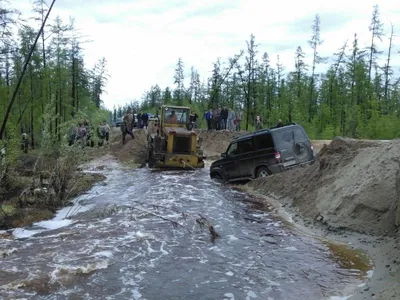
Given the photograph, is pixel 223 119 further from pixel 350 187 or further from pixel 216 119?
pixel 350 187

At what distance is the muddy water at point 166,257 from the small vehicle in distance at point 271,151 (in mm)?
2208

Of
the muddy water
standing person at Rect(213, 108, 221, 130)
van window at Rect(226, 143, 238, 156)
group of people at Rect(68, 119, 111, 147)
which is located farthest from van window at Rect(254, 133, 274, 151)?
standing person at Rect(213, 108, 221, 130)

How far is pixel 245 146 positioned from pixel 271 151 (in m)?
1.41

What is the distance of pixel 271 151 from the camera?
48.5 ft

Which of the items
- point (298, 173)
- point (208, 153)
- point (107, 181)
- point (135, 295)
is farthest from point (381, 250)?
point (208, 153)

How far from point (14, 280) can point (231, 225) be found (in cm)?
541

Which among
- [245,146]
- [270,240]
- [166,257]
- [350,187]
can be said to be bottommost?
[166,257]

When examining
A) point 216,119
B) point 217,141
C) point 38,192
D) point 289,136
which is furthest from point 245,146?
point 216,119

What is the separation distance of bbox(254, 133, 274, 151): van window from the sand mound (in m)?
1.35

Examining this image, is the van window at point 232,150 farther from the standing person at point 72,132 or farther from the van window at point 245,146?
the standing person at point 72,132

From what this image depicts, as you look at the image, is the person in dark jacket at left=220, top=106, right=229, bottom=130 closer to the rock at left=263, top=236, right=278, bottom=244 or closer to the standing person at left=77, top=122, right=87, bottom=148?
the standing person at left=77, top=122, right=87, bottom=148

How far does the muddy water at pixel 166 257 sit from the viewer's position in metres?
6.72

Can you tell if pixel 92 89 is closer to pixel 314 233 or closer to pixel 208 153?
pixel 208 153

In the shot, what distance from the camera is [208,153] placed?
30.1 meters
